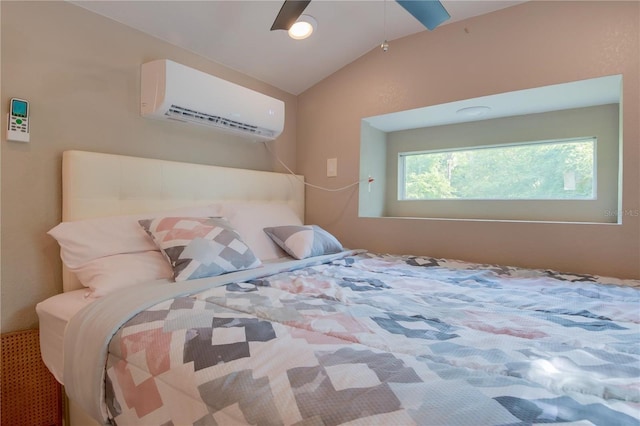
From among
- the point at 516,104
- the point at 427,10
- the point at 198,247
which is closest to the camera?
the point at 198,247

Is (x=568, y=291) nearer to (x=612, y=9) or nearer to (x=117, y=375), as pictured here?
(x=612, y=9)

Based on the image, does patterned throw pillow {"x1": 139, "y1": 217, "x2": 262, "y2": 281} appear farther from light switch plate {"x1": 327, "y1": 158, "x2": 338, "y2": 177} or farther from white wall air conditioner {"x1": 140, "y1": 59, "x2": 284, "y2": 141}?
light switch plate {"x1": 327, "y1": 158, "x2": 338, "y2": 177}

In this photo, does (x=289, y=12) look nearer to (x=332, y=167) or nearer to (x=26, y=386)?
(x=332, y=167)

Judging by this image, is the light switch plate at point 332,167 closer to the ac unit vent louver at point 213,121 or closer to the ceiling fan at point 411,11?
the ac unit vent louver at point 213,121

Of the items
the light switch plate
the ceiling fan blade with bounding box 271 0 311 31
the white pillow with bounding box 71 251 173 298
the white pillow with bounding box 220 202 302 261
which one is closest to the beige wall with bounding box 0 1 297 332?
the white pillow with bounding box 71 251 173 298

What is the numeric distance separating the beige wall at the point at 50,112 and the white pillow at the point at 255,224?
0.61 metres

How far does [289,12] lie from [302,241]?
120 centimetres

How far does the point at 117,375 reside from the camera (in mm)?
934

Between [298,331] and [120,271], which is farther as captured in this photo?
[120,271]

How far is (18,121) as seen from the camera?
4.81ft

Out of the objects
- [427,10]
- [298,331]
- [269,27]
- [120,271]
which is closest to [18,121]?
[120,271]

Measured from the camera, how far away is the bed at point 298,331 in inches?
23.6

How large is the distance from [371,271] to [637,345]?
107 cm

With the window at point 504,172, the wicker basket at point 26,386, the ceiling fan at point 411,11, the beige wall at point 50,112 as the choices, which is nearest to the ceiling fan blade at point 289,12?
the ceiling fan at point 411,11
